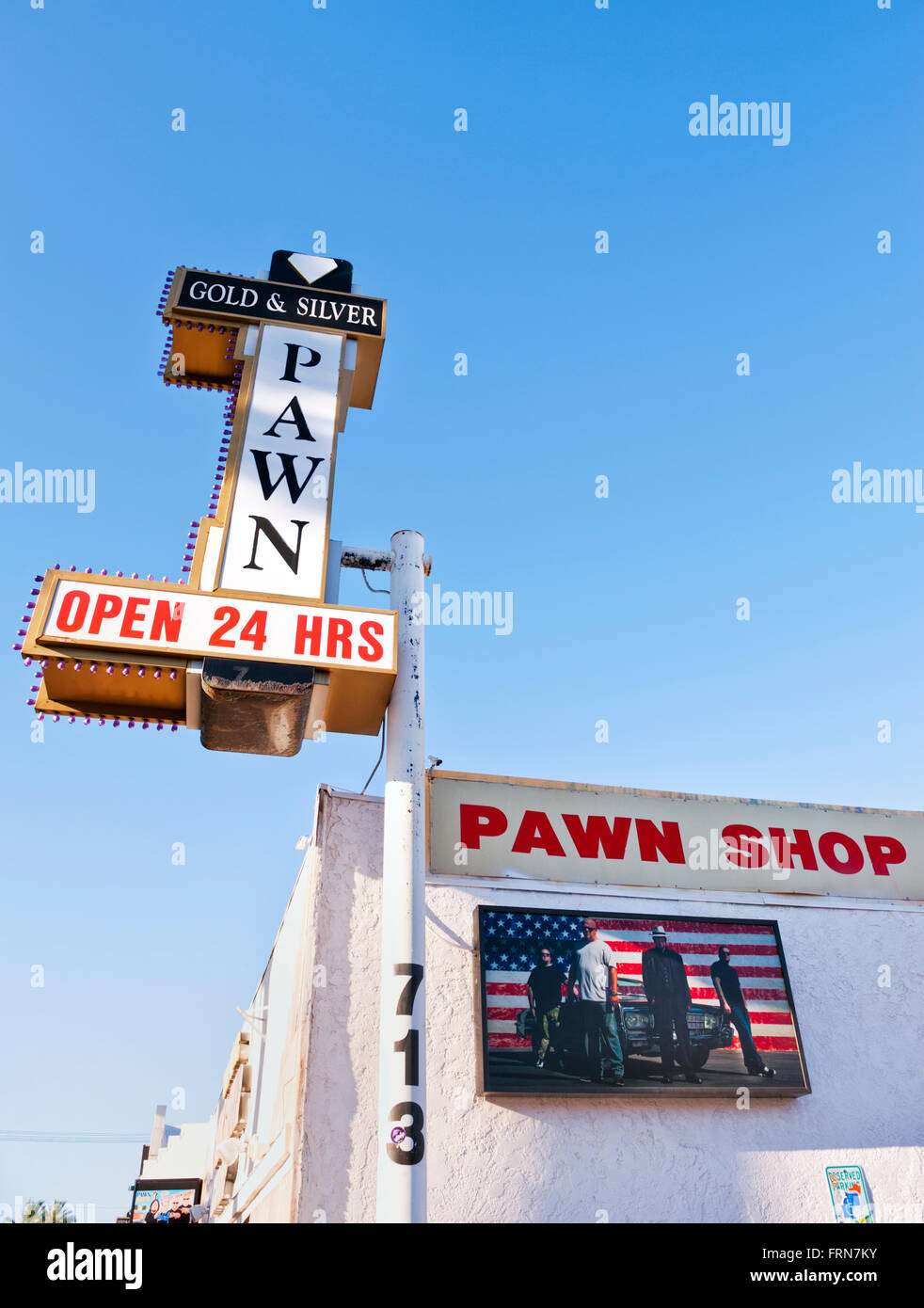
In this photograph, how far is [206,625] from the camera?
870 cm

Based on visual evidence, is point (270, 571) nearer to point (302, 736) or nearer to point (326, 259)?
point (302, 736)

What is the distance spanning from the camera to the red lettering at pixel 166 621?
851 centimetres

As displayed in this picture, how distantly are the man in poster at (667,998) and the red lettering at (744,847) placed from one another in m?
1.53

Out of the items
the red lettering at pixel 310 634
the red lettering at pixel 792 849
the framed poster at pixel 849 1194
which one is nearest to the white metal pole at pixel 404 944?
the red lettering at pixel 310 634

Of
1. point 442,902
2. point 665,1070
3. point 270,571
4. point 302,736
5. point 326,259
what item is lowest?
point 665,1070

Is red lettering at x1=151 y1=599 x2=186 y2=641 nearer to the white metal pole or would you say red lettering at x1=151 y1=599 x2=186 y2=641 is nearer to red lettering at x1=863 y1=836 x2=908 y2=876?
the white metal pole

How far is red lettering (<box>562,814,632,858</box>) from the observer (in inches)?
425

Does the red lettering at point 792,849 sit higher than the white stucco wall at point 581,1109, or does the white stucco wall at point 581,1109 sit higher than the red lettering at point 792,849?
the red lettering at point 792,849

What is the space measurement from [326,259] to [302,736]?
6.49 metres

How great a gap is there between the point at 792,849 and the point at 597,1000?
11.1ft

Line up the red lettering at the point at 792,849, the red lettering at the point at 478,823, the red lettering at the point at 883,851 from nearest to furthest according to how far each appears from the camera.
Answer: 1. the red lettering at the point at 478,823
2. the red lettering at the point at 792,849
3. the red lettering at the point at 883,851

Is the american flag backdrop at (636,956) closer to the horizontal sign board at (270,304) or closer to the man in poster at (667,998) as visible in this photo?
the man in poster at (667,998)

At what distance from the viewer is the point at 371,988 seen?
9.27 metres

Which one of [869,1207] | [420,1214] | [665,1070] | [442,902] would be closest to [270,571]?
[442,902]
